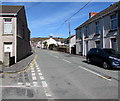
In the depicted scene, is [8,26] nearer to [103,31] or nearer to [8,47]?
[8,47]

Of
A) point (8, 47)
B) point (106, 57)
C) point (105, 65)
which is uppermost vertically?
point (8, 47)

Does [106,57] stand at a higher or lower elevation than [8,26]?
lower

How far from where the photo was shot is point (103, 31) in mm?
20375

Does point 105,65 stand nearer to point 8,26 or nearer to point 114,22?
point 114,22

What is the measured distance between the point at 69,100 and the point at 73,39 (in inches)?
2249

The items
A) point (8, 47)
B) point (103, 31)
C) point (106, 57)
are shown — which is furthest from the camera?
point (103, 31)

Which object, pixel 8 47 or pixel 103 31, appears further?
pixel 103 31

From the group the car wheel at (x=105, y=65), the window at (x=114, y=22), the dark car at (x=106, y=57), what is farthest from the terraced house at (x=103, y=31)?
the car wheel at (x=105, y=65)

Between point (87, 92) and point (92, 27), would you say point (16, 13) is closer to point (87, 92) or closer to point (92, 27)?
point (92, 27)

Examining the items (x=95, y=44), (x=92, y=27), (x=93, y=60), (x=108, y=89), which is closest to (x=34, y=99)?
(x=108, y=89)

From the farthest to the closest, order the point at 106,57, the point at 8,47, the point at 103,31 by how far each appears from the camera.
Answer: the point at 103,31, the point at 8,47, the point at 106,57

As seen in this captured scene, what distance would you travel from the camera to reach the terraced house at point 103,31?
18.0 meters

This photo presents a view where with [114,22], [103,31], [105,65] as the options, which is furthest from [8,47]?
[114,22]

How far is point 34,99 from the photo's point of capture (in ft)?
17.1
